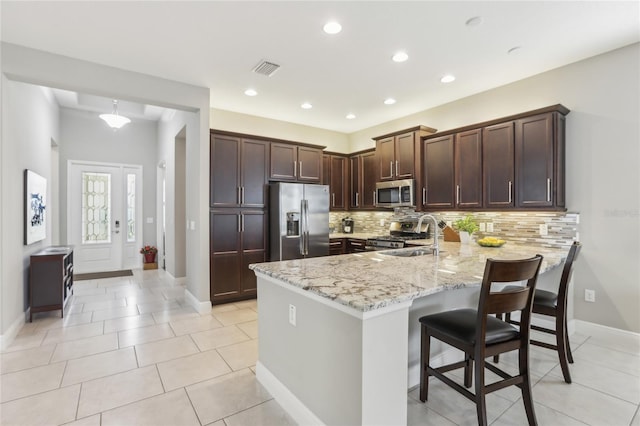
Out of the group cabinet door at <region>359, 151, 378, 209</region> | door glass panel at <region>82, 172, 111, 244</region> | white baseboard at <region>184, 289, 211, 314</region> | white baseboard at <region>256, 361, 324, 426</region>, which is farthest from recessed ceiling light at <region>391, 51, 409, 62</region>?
door glass panel at <region>82, 172, 111, 244</region>

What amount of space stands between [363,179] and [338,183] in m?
0.50

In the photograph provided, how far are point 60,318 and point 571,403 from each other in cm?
512

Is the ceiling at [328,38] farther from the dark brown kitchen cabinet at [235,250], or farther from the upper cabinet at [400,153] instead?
the dark brown kitchen cabinet at [235,250]

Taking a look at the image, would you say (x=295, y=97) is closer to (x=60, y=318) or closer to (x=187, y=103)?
(x=187, y=103)

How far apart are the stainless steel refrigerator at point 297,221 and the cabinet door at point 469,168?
2039 millimetres

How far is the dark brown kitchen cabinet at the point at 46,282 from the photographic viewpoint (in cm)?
368

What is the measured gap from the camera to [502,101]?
13.4 ft

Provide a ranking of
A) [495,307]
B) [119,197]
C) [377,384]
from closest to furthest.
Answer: [377,384] < [495,307] < [119,197]

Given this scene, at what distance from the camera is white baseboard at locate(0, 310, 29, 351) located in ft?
9.77

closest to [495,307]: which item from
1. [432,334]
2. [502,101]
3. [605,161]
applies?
[432,334]

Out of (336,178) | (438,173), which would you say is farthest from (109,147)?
(438,173)

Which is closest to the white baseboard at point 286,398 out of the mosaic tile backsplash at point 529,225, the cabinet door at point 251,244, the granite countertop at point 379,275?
the granite countertop at point 379,275

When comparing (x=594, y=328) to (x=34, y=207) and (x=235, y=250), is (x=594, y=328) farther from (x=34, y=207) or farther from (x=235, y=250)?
(x=34, y=207)

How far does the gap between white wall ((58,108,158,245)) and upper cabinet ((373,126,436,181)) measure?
204 inches
